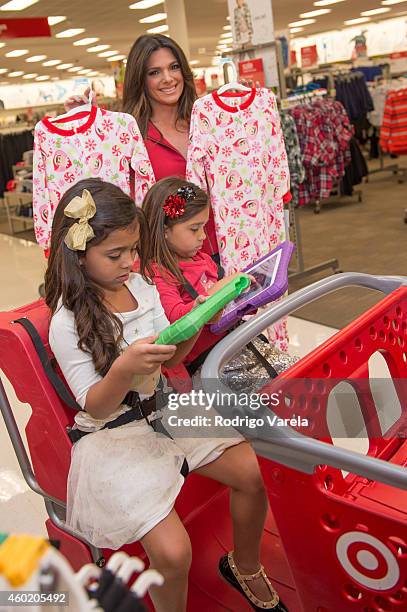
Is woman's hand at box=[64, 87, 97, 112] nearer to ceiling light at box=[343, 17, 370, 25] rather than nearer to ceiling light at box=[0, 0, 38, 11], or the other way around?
ceiling light at box=[0, 0, 38, 11]

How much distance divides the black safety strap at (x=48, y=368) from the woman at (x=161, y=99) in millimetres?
1303

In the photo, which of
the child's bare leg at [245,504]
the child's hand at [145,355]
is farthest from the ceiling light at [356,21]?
the child's hand at [145,355]

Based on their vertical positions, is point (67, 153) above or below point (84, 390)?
above

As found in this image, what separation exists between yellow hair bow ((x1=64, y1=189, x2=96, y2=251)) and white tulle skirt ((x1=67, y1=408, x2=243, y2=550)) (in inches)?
18.5

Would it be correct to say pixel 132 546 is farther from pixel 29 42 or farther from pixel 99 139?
pixel 29 42

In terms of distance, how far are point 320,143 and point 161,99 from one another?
393 cm

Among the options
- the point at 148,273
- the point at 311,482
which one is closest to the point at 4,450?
the point at 148,273

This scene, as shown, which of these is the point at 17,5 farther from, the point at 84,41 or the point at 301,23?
the point at 301,23

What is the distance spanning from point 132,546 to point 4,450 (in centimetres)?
169

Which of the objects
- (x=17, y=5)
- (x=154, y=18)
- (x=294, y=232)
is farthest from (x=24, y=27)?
(x=294, y=232)

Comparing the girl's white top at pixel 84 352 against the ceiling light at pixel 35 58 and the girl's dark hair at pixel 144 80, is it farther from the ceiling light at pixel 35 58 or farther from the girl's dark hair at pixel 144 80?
the ceiling light at pixel 35 58

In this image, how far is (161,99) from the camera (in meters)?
2.61

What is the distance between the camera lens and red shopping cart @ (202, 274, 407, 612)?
107cm

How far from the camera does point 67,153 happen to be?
273 centimetres
